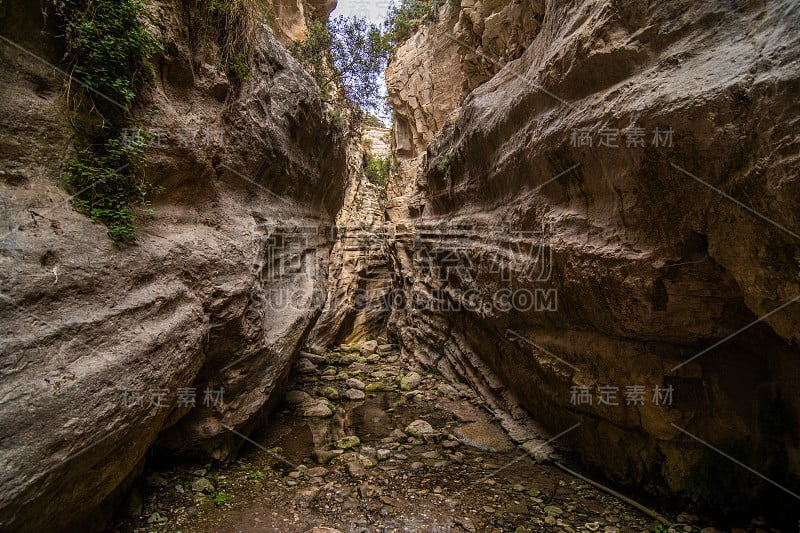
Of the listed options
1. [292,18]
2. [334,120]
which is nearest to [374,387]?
[334,120]

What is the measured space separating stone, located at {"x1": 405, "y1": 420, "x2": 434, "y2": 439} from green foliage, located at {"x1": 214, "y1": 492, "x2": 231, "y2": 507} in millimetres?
3086

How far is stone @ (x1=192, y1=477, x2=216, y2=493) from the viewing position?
4.39 meters

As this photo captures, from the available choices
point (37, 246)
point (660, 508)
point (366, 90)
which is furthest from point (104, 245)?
point (366, 90)

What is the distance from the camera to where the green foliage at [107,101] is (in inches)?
124

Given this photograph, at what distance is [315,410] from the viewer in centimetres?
726

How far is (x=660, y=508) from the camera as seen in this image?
4.10 metres

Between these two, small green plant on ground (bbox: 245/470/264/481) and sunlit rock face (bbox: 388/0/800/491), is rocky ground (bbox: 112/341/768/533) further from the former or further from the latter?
sunlit rock face (bbox: 388/0/800/491)

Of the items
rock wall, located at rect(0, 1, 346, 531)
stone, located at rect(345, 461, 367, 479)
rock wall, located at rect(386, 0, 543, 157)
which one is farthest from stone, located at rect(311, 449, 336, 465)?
rock wall, located at rect(386, 0, 543, 157)

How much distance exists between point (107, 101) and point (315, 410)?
19.3 ft

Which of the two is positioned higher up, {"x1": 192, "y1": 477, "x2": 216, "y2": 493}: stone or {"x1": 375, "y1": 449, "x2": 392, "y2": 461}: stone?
{"x1": 192, "y1": 477, "x2": 216, "y2": 493}: stone

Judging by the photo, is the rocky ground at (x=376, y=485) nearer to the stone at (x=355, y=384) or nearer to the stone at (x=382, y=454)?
the stone at (x=382, y=454)

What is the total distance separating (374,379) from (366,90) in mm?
10396

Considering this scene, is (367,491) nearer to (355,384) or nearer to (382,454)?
(382,454)

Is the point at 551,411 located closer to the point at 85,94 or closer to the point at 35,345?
the point at 35,345
